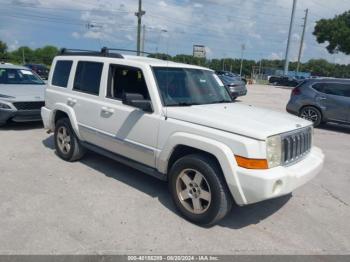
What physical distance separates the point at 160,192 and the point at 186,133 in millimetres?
1331

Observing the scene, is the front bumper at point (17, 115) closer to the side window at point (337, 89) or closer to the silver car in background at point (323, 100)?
the silver car in background at point (323, 100)

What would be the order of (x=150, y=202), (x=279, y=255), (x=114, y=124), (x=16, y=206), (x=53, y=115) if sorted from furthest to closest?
(x=53, y=115) < (x=114, y=124) < (x=150, y=202) < (x=16, y=206) < (x=279, y=255)

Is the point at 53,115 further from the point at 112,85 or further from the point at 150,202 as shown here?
the point at 150,202

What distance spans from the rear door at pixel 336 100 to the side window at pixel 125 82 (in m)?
8.13

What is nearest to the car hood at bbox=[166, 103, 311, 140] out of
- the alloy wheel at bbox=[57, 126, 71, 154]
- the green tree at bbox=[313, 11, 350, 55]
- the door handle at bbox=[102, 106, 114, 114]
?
the door handle at bbox=[102, 106, 114, 114]

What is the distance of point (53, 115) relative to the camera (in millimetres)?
6277

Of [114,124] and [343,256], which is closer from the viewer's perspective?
[343,256]

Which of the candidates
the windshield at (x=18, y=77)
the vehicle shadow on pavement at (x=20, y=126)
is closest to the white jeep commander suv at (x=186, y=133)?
the vehicle shadow on pavement at (x=20, y=126)

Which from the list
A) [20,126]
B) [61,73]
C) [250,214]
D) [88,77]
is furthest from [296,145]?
[20,126]

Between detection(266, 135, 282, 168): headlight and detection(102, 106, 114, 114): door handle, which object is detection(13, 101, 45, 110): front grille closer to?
detection(102, 106, 114, 114): door handle

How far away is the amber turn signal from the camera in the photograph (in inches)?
137

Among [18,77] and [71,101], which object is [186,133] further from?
[18,77]

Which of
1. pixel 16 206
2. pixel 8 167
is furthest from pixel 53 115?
pixel 16 206

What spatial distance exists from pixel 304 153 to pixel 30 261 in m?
3.36
